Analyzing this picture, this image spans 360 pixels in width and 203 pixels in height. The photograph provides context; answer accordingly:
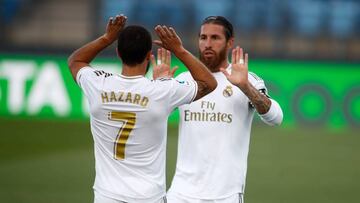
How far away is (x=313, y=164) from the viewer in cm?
1262

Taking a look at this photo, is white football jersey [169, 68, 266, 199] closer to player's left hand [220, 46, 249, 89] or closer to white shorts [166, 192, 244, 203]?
white shorts [166, 192, 244, 203]

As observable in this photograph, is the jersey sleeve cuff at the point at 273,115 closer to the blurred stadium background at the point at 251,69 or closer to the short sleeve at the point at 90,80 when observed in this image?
the short sleeve at the point at 90,80

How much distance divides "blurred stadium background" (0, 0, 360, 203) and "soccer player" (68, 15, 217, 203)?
4762 mm

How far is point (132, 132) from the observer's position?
485 cm

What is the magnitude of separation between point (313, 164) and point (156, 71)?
7.83 m

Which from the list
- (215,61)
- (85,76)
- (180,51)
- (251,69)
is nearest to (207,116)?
(215,61)

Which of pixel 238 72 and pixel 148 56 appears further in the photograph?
pixel 238 72

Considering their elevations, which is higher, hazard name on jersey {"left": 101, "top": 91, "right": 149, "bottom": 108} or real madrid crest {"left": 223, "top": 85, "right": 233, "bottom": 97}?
real madrid crest {"left": 223, "top": 85, "right": 233, "bottom": 97}

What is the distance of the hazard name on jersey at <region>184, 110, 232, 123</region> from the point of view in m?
5.76

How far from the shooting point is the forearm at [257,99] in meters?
5.44

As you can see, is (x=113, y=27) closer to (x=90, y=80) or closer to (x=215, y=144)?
(x=90, y=80)

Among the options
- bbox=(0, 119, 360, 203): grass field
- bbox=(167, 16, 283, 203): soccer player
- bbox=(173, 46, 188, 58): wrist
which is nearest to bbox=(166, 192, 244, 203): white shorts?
bbox=(167, 16, 283, 203): soccer player

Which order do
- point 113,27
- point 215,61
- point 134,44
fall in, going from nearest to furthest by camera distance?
point 134,44, point 113,27, point 215,61

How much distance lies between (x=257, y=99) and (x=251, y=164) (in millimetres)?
7209
